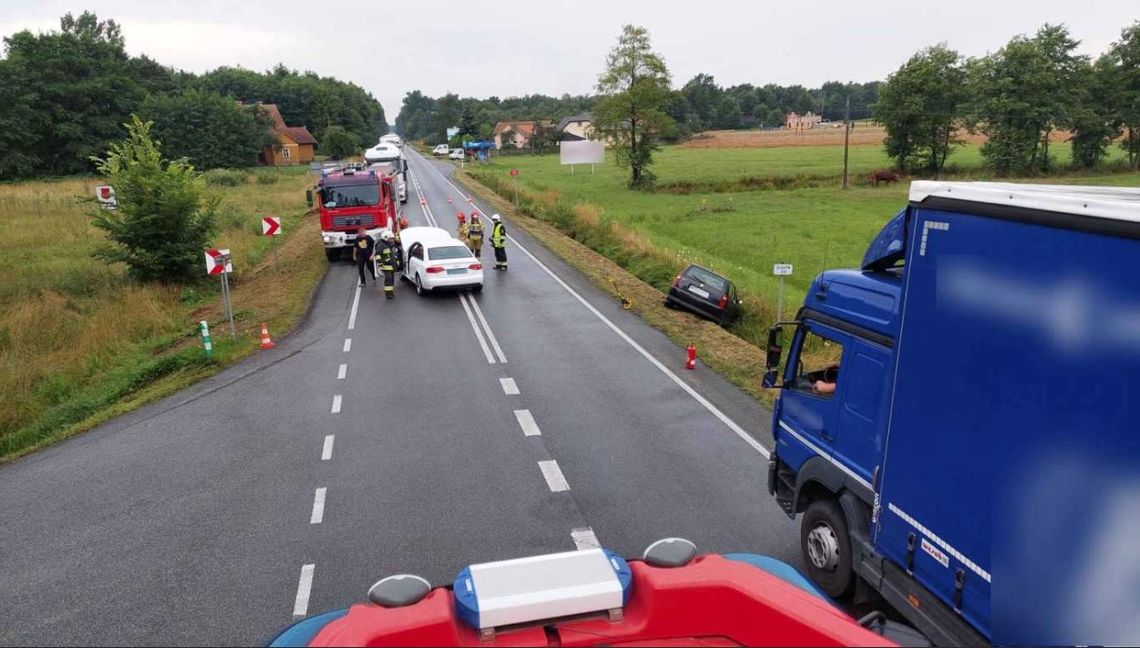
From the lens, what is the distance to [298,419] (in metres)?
11.4

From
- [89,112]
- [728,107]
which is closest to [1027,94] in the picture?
[89,112]

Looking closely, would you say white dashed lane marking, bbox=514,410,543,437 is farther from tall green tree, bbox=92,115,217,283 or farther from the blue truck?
tall green tree, bbox=92,115,217,283

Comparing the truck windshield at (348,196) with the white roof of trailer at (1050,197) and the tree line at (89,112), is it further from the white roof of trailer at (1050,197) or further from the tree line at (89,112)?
the tree line at (89,112)

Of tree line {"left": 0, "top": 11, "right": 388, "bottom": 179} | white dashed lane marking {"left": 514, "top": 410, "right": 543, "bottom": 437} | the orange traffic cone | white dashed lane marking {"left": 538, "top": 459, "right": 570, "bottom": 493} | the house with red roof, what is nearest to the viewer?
white dashed lane marking {"left": 538, "top": 459, "right": 570, "bottom": 493}

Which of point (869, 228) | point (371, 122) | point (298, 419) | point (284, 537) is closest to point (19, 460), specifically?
point (298, 419)

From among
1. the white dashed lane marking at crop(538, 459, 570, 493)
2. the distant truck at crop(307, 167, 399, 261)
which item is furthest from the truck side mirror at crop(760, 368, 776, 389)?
the distant truck at crop(307, 167, 399, 261)

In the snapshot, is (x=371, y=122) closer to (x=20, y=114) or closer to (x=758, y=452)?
(x=20, y=114)

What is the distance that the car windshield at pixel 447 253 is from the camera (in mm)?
19609

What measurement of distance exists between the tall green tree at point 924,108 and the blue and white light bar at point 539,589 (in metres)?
66.6

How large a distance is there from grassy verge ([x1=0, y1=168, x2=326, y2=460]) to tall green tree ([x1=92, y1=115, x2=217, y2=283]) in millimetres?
779

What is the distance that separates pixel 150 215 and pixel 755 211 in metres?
31.3

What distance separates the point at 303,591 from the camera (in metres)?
6.86

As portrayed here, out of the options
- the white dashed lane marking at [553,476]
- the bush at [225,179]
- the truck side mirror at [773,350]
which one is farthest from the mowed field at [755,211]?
the bush at [225,179]

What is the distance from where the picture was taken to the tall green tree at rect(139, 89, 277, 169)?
243 ft
